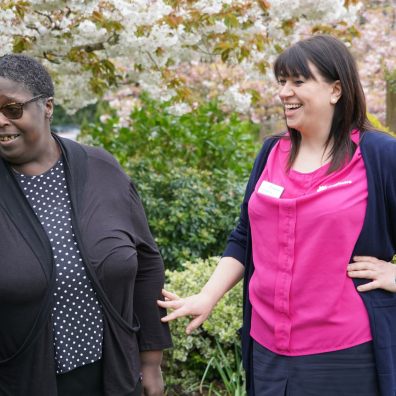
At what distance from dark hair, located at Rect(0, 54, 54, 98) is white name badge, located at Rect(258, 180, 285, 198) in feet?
2.77

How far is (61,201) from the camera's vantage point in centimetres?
253

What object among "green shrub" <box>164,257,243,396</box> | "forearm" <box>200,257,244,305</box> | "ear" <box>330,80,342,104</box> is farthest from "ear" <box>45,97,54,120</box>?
"green shrub" <box>164,257,243,396</box>

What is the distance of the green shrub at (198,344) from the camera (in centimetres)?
405

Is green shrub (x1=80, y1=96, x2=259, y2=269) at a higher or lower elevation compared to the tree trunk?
lower

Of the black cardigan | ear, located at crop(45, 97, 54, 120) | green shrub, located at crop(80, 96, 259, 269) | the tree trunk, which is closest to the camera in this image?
the black cardigan

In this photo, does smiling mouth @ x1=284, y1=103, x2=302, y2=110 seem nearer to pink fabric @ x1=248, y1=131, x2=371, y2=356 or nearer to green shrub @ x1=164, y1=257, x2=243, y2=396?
pink fabric @ x1=248, y1=131, x2=371, y2=356

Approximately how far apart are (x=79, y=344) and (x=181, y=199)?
2.81 meters

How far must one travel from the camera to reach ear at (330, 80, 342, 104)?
8.16ft

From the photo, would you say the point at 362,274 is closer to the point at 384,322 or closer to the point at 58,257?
the point at 384,322

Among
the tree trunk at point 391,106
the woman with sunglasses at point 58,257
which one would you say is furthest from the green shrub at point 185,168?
the woman with sunglasses at point 58,257

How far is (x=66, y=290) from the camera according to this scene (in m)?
2.42

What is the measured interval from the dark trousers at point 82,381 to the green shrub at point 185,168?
8.10ft

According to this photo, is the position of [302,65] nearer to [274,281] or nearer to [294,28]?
[274,281]

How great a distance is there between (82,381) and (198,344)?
5.38 ft
